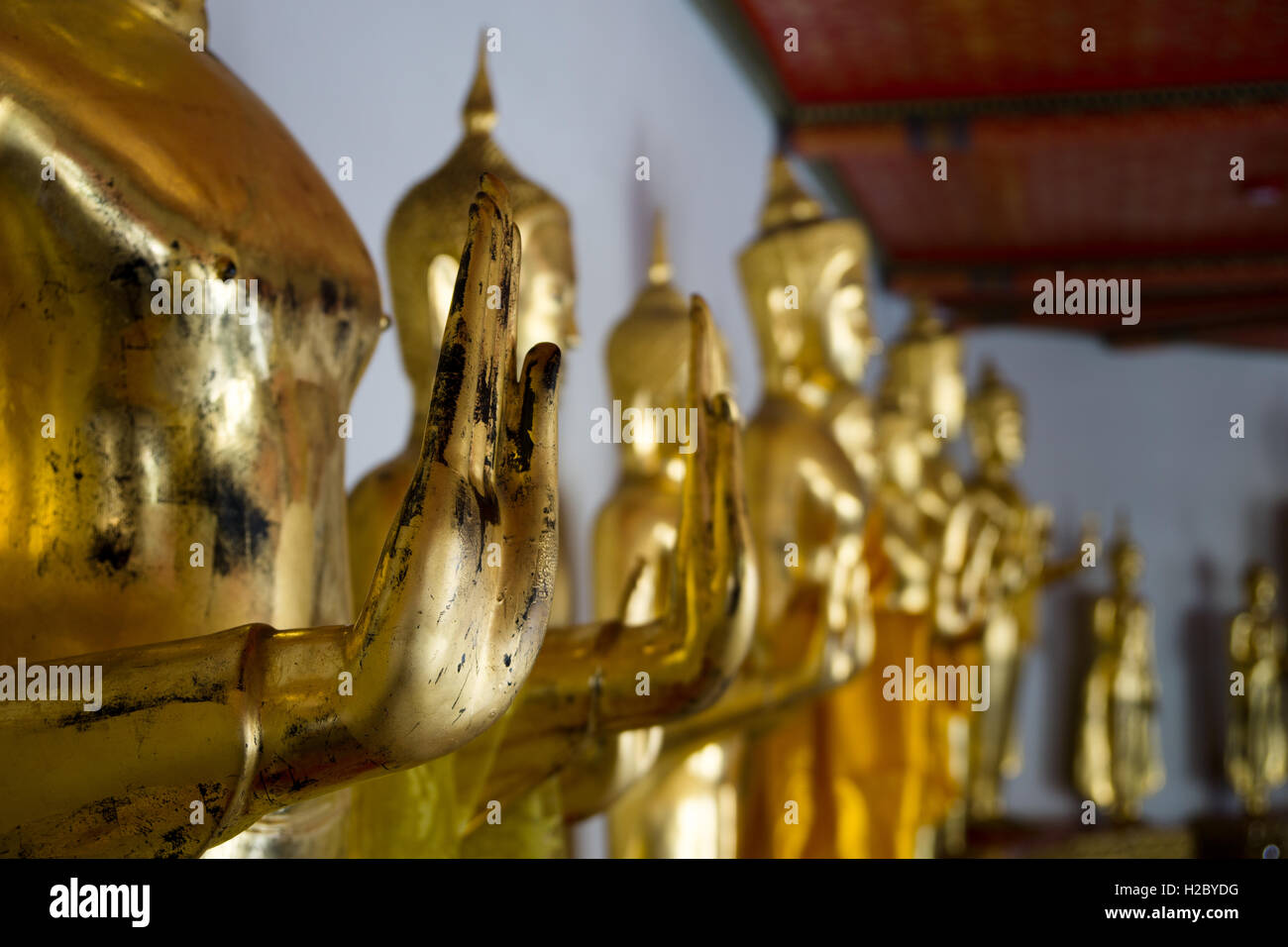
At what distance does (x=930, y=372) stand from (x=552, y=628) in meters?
1.11

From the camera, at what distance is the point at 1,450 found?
459 millimetres

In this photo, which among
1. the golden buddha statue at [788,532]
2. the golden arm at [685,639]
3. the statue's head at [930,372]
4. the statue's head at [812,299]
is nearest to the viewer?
the golden arm at [685,639]

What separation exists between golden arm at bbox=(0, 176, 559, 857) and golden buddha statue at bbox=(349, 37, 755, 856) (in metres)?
0.17

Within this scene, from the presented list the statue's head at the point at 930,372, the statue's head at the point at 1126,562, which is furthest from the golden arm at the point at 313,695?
the statue's head at the point at 1126,562

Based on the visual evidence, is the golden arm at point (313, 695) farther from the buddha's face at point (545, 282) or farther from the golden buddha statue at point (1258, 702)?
the golden buddha statue at point (1258, 702)

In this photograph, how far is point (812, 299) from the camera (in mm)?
1127

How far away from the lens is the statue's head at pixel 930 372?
167 cm

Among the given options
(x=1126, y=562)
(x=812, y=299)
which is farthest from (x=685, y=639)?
(x=1126, y=562)

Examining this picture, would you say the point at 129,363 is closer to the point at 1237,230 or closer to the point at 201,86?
the point at 201,86

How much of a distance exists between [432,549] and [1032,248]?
2.14 m

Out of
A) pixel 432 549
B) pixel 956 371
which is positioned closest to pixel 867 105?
pixel 956 371

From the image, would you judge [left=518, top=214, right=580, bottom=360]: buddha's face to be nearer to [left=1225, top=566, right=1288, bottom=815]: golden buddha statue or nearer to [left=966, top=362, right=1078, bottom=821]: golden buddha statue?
[left=966, top=362, right=1078, bottom=821]: golden buddha statue

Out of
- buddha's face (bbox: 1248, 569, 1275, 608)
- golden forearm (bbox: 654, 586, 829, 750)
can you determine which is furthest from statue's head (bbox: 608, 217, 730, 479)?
buddha's face (bbox: 1248, 569, 1275, 608)

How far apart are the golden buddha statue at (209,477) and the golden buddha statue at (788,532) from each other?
348 millimetres
